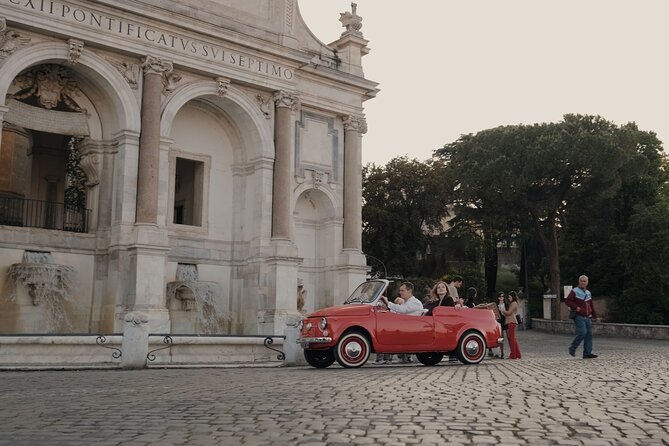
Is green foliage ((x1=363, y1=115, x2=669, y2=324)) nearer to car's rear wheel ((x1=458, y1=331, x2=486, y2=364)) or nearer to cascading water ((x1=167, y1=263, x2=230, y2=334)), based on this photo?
cascading water ((x1=167, y1=263, x2=230, y2=334))

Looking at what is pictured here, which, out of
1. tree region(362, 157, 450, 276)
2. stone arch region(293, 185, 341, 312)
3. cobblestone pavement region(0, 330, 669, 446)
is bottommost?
cobblestone pavement region(0, 330, 669, 446)

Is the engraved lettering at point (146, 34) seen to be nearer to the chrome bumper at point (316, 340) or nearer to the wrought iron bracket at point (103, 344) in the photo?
the wrought iron bracket at point (103, 344)

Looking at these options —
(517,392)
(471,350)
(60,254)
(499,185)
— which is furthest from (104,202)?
(499,185)

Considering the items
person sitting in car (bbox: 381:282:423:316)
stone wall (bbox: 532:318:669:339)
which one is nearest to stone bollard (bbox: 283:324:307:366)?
person sitting in car (bbox: 381:282:423:316)

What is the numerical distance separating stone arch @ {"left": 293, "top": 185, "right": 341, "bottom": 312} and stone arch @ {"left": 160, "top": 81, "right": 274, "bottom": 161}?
3.08 metres

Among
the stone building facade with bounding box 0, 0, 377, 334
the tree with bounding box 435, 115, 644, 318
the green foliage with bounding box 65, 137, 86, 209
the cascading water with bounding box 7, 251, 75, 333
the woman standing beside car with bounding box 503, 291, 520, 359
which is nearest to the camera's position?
the woman standing beside car with bounding box 503, 291, 520, 359

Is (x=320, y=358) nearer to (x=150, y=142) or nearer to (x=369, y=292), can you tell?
(x=369, y=292)

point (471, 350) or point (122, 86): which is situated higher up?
point (122, 86)

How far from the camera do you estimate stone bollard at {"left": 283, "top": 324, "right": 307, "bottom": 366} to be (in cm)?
1551

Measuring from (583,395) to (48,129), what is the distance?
19927 mm

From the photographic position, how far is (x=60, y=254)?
2269 cm

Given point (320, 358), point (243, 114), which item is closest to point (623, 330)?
point (243, 114)

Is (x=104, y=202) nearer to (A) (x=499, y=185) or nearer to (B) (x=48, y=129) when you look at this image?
(B) (x=48, y=129)

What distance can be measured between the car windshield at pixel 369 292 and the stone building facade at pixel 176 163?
9.43m
